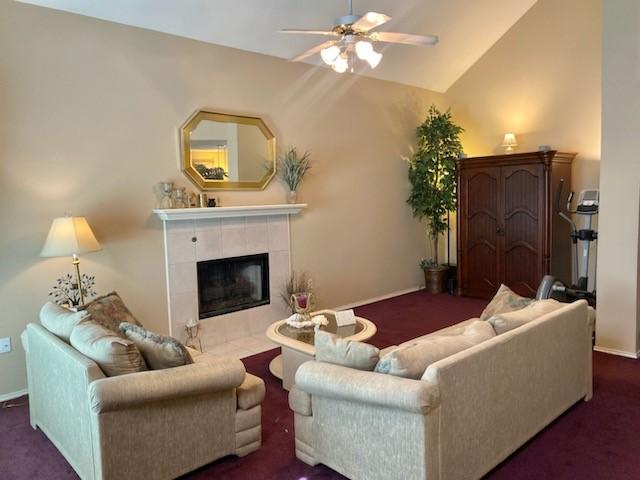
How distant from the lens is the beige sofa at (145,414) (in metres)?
2.27

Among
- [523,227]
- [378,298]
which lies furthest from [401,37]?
[378,298]

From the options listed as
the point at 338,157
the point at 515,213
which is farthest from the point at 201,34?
the point at 515,213

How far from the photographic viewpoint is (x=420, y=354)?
7.52 ft

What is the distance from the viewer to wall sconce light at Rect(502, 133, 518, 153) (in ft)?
21.7

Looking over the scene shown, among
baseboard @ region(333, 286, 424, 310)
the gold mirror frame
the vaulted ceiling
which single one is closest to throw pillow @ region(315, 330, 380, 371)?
the gold mirror frame

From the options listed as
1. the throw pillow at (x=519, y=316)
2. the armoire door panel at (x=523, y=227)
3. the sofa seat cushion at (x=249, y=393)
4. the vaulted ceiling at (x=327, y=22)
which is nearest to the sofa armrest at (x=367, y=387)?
the sofa seat cushion at (x=249, y=393)

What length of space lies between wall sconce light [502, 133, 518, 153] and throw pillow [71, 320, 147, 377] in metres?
5.72

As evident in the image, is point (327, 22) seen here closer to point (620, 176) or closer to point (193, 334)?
point (620, 176)

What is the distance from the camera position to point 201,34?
4645mm

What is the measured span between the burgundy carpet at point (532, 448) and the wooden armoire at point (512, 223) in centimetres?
224

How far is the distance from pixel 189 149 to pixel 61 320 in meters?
2.29

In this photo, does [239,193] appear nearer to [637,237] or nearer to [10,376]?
[10,376]

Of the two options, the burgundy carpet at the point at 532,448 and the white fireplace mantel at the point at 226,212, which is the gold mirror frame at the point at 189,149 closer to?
the white fireplace mantel at the point at 226,212

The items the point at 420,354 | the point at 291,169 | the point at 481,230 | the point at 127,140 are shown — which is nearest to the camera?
the point at 420,354
